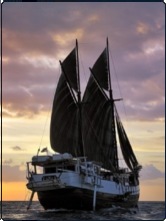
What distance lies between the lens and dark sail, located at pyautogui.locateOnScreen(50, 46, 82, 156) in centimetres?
6469

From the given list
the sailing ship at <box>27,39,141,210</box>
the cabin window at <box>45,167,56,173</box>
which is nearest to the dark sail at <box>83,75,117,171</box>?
the sailing ship at <box>27,39,141,210</box>

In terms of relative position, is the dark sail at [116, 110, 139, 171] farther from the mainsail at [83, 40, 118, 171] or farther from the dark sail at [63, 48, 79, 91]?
the dark sail at [63, 48, 79, 91]

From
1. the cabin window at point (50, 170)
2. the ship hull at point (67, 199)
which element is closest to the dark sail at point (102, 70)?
the cabin window at point (50, 170)

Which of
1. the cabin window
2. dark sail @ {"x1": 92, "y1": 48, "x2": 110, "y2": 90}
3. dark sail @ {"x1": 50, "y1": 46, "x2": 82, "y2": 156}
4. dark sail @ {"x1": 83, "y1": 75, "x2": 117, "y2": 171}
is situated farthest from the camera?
dark sail @ {"x1": 92, "y1": 48, "x2": 110, "y2": 90}

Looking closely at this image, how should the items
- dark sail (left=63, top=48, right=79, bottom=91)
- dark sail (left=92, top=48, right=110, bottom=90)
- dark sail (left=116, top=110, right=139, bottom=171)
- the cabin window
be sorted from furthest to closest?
dark sail (left=92, top=48, right=110, bottom=90) → dark sail (left=116, top=110, right=139, bottom=171) → dark sail (left=63, top=48, right=79, bottom=91) → the cabin window

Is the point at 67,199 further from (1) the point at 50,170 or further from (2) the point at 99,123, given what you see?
(2) the point at 99,123

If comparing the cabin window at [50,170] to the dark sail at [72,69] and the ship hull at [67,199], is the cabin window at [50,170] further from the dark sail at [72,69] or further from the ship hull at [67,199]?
the dark sail at [72,69]

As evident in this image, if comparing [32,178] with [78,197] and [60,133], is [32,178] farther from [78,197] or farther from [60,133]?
[60,133]

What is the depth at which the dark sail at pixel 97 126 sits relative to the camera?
68125mm

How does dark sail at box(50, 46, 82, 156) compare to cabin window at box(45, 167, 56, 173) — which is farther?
dark sail at box(50, 46, 82, 156)

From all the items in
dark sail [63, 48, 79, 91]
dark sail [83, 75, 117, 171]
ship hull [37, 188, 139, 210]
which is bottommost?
ship hull [37, 188, 139, 210]

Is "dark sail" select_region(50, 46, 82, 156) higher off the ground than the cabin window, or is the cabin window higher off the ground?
"dark sail" select_region(50, 46, 82, 156)

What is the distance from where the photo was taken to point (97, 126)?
7031 centimetres

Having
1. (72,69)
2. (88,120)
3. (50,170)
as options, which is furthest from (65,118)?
(50,170)
